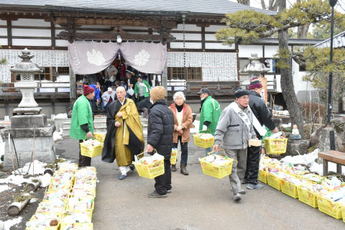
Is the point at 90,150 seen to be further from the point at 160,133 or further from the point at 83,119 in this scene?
the point at 160,133

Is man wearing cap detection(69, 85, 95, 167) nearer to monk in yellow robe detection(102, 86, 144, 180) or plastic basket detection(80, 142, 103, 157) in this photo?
plastic basket detection(80, 142, 103, 157)

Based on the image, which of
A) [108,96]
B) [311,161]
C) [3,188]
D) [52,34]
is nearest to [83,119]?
[3,188]

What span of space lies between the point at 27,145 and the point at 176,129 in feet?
11.6

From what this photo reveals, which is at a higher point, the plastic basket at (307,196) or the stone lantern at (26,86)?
the stone lantern at (26,86)

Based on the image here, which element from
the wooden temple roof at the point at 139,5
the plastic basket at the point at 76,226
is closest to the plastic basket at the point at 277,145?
the plastic basket at the point at 76,226

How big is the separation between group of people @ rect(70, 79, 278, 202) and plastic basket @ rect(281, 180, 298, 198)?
0.48 m

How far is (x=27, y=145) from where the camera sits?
762 cm

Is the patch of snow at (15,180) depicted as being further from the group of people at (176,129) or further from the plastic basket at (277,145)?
the plastic basket at (277,145)

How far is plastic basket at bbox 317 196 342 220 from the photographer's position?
4.57m

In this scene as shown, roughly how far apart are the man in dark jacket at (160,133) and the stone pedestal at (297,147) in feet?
13.6

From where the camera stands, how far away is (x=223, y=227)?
441 cm

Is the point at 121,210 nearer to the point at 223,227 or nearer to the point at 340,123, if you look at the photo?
the point at 223,227

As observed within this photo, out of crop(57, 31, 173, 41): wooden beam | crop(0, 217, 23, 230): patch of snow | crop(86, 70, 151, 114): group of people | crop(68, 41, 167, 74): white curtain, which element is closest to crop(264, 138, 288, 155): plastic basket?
crop(0, 217, 23, 230): patch of snow

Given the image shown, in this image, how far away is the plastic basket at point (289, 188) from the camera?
546 centimetres
